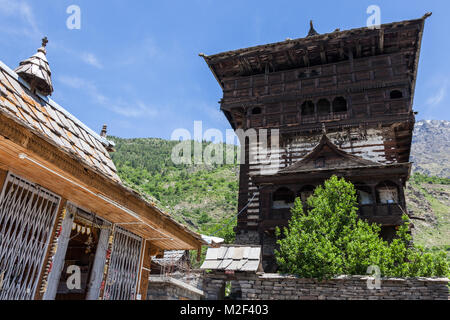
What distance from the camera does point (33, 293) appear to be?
658cm

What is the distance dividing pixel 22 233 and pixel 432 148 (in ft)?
582

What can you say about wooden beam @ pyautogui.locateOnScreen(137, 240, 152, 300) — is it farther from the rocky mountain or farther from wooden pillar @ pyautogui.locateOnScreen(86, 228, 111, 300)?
the rocky mountain

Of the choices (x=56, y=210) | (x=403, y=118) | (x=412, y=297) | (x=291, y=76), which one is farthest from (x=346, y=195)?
(x=56, y=210)

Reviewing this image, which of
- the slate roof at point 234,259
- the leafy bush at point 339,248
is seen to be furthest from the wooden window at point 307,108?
the slate roof at point 234,259

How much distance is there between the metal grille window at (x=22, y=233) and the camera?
6.19 m

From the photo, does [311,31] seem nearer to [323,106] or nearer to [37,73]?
[323,106]

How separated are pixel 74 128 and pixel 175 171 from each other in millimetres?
70572

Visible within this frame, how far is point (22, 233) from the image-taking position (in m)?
6.46

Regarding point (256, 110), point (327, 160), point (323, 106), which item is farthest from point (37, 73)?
point (323, 106)

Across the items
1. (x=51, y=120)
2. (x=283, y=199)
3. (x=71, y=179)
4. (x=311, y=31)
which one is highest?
(x=311, y=31)

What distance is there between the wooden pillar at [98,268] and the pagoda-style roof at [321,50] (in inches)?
774

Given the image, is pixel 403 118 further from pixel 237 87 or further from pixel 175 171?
pixel 175 171

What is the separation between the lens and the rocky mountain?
128m

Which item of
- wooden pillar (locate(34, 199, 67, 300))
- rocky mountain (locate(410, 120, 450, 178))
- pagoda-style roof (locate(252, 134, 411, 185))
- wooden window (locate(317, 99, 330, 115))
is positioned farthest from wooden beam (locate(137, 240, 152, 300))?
rocky mountain (locate(410, 120, 450, 178))
